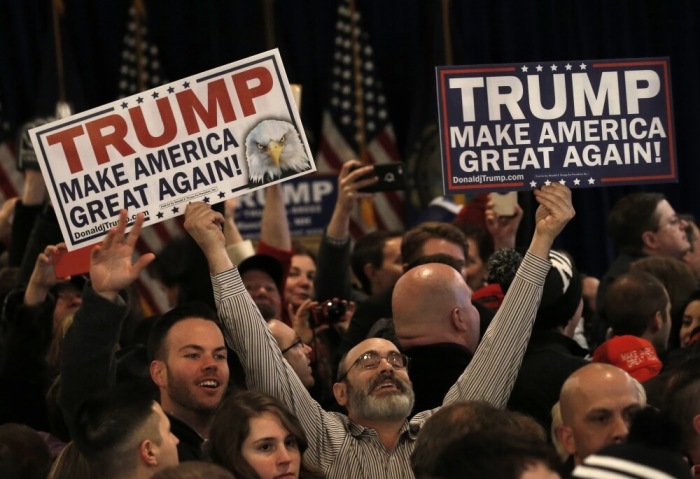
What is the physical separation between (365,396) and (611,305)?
1261 millimetres

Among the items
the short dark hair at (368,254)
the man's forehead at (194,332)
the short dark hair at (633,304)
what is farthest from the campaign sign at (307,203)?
the man's forehead at (194,332)

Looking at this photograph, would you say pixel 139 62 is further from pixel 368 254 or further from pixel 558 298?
pixel 558 298

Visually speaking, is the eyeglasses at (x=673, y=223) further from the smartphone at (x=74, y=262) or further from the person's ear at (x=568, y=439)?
the smartphone at (x=74, y=262)

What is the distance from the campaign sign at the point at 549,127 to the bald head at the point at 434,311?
11.1 inches

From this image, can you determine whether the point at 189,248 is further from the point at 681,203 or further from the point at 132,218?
the point at 681,203

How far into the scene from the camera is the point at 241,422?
3566 mm

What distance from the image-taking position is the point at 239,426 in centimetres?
356

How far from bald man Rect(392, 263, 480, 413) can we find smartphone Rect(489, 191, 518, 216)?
137cm

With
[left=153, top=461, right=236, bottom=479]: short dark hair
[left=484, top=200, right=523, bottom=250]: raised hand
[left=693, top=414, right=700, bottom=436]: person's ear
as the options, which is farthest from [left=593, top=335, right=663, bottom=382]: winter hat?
[left=153, top=461, right=236, bottom=479]: short dark hair

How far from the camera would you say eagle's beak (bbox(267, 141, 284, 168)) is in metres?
4.04

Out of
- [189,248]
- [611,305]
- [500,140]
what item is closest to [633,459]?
[500,140]

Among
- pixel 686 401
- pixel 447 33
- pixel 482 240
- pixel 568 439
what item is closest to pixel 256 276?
pixel 482 240

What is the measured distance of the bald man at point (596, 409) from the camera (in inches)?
141

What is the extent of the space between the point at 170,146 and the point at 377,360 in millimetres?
865
